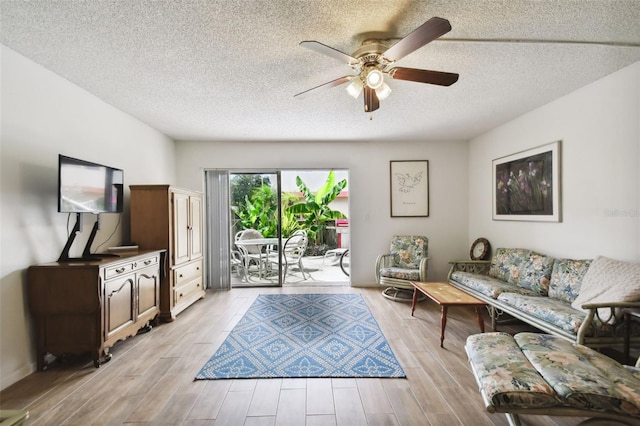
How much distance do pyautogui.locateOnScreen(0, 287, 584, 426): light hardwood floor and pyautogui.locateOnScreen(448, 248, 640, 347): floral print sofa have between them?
68cm

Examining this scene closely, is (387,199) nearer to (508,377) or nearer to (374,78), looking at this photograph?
(374,78)

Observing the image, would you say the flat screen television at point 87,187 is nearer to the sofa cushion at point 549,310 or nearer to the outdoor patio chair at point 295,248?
the outdoor patio chair at point 295,248

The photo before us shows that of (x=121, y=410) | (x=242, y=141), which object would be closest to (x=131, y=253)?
(x=121, y=410)

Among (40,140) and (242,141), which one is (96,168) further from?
(242,141)

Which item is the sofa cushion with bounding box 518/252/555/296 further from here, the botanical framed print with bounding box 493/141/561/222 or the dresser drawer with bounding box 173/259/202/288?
the dresser drawer with bounding box 173/259/202/288

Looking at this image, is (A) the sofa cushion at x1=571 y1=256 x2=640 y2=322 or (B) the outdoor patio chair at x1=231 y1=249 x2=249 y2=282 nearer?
(A) the sofa cushion at x1=571 y1=256 x2=640 y2=322

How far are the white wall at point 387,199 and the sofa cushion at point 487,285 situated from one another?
1.09m

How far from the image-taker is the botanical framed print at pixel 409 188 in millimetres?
4676

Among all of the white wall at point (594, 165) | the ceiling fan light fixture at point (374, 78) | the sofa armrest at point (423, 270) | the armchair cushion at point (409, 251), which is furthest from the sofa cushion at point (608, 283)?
the ceiling fan light fixture at point (374, 78)

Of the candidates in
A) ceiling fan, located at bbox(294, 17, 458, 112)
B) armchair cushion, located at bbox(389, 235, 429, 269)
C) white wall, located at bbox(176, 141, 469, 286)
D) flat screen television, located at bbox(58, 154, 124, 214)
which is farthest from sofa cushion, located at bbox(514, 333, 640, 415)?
flat screen television, located at bbox(58, 154, 124, 214)

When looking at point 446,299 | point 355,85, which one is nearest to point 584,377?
point 446,299

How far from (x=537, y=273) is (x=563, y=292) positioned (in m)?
0.36

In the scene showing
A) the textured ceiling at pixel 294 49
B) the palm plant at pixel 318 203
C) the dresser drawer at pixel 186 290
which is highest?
the textured ceiling at pixel 294 49

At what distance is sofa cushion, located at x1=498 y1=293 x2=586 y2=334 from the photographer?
2.13m
